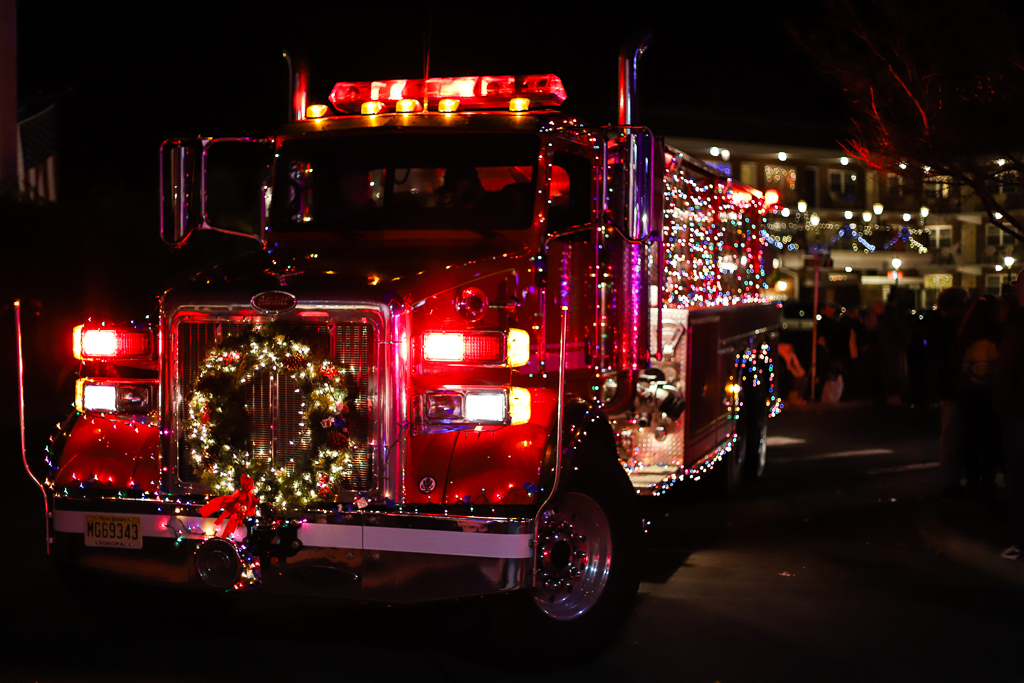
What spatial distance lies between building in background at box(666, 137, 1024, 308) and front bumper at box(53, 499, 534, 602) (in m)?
35.5

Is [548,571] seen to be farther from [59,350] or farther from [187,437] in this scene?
[59,350]

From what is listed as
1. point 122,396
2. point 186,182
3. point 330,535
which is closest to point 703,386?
point 186,182

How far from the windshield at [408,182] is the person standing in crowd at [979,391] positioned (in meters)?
4.47

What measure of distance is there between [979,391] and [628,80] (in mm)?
4170

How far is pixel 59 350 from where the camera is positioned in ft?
45.3

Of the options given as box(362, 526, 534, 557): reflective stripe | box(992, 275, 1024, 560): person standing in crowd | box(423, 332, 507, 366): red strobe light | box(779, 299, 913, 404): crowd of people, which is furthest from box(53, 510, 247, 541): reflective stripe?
box(779, 299, 913, 404): crowd of people

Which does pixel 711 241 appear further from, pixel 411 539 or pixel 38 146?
pixel 38 146

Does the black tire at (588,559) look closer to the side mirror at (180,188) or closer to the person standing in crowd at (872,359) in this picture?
the side mirror at (180,188)

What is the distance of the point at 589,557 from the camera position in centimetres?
622

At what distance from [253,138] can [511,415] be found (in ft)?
9.33

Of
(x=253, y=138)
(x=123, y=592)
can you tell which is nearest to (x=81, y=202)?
(x=253, y=138)

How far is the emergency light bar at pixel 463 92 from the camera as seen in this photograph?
24.2ft

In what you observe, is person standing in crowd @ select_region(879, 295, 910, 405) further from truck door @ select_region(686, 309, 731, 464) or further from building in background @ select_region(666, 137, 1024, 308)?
building in background @ select_region(666, 137, 1024, 308)

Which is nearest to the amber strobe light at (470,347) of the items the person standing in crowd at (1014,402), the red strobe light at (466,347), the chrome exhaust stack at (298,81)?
the red strobe light at (466,347)
